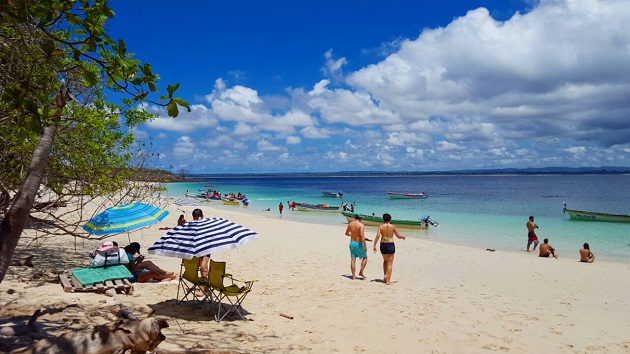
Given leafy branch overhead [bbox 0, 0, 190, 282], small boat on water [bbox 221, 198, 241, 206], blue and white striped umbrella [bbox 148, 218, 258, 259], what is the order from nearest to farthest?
leafy branch overhead [bbox 0, 0, 190, 282], blue and white striped umbrella [bbox 148, 218, 258, 259], small boat on water [bbox 221, 198, 241, 206]

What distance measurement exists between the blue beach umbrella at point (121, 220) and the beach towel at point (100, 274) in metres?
0.89

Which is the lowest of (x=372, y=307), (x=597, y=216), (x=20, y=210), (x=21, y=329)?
(x=372, y=307)

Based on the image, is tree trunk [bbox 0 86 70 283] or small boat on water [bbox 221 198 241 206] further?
small boat on water [bbox 221 198 241 206]

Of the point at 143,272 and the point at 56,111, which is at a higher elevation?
the point at 56,111

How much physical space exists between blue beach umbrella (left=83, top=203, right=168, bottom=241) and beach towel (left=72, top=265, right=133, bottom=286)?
89cm

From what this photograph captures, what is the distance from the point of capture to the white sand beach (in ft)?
19.6

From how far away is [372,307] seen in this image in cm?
780

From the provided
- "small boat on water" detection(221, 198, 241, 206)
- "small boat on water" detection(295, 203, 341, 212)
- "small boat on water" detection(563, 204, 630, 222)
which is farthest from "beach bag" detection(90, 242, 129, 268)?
"small boat on water" detection(221, 198, 241, 206)

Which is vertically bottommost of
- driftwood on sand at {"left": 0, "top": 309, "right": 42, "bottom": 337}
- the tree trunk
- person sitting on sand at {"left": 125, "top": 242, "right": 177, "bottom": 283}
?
person sitting on sand at {"left": 125, "top": 242, "right": 177, "bottom": 283}

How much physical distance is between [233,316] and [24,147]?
4.20 meters

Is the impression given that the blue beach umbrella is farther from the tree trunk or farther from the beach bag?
the tree trunk

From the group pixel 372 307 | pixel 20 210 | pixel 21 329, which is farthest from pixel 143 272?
pixel 20 210

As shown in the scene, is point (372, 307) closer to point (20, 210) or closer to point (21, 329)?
point (21, 329)

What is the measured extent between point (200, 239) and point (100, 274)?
2509 millimetres
